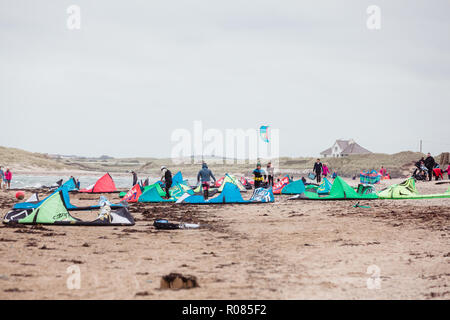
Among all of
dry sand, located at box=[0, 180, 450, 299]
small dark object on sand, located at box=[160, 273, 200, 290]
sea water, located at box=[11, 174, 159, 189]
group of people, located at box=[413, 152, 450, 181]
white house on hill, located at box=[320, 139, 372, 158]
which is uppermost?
white house on hill, located at box=[320, 139, 372, 158]

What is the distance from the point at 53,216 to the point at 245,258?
5.40 m

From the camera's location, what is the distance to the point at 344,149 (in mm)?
90875

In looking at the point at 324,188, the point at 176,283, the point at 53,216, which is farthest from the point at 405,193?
the point at 176,283

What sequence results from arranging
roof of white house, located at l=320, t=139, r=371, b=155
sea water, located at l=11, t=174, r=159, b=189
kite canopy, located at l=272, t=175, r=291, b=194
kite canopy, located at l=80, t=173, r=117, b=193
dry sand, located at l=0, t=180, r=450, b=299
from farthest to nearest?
1. roof of white house, located at l=320, t=139, r=371, b=155
2. sea water, located at l=11, t=174, r=159, b=189
3. kite canopy, located at l=80, t=173, r=117, b=193
4. kite canopy, located at l=272, t=175, r=291, b=194
5. dry sand, located at l=0, t=180, r=450, b=299

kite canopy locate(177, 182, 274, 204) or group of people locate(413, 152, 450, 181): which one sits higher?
group of people locate(413, 152, 450, 181)

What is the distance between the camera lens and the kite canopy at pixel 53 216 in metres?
11.2

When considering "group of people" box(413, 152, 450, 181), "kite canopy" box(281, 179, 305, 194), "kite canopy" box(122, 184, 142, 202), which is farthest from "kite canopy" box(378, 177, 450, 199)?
"group of people" box(413, 152, 450, 181)

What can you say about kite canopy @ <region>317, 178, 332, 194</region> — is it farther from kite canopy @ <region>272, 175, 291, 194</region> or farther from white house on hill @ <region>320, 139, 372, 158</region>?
white house on hill @ <region>320, 139, 372, 158</region>

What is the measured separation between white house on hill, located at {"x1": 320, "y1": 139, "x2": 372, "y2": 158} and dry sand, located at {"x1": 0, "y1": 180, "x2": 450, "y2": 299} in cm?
7734

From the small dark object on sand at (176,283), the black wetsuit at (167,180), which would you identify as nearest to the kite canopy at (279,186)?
the black wetsuit at (167,180)

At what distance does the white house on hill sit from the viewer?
8859 cm
